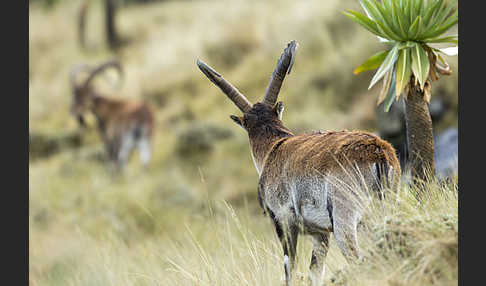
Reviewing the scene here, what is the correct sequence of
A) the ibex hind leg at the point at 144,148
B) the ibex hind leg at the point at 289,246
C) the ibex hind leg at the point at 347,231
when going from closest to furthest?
the ibex hind leg at the point at 347,231 → the ibex hind leg at the point at 289,246 → the ibex hind leg at the point at 144,148

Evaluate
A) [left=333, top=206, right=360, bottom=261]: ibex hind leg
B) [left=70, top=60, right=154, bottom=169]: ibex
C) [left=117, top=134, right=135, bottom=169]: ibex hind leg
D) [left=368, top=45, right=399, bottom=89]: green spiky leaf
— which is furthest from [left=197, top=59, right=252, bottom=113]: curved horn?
[left=117, top=134, right=135, bottom=169]: ibex hind leg

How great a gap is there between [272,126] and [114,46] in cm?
3052

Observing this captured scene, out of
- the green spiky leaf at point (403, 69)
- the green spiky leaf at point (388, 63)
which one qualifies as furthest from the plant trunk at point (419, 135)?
the green spiky leaf at point (388, 63)

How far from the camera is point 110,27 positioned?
3641 centimetres

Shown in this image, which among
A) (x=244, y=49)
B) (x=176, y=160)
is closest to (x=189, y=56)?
(x=244, y=49)

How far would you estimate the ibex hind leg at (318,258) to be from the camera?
6207 millimetres

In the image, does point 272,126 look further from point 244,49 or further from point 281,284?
point 244,49

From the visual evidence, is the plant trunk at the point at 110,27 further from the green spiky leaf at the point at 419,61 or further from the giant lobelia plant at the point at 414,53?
the green spiky leaf at the point at 419,61

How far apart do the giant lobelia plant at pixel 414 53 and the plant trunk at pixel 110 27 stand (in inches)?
1207

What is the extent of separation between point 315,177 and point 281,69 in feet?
4.94

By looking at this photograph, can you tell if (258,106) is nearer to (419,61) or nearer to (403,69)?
(403,69)

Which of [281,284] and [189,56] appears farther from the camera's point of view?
[189,56]

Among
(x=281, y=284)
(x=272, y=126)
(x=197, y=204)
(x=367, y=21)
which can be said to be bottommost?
(x=197, y=204)

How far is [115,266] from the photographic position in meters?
8.86
